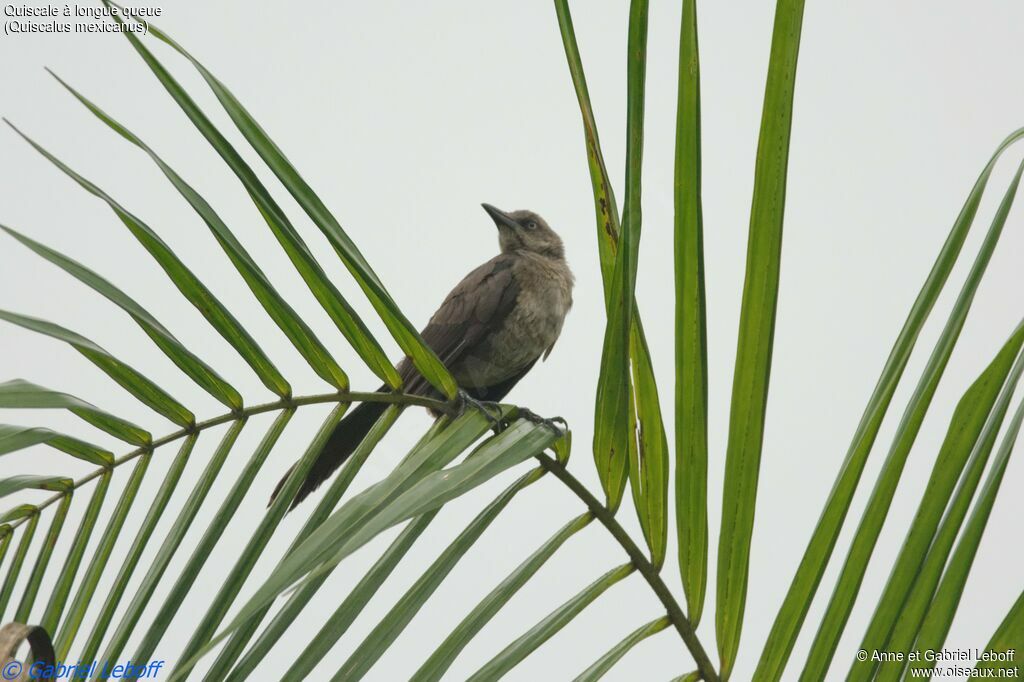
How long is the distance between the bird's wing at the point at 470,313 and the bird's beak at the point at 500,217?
2.68 ft

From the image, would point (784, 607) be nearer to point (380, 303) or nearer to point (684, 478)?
point (684, 478)

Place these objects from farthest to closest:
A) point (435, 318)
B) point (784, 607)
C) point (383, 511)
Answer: point (435, 318) → point (784, 607) → point (383, 511)

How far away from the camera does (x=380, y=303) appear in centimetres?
167

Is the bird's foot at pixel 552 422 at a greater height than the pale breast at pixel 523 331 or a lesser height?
lesser

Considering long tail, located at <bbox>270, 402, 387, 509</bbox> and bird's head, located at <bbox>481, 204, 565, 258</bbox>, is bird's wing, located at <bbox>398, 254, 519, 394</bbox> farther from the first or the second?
long tail, located at <bbox>270, 402, 387, 509</bbox>

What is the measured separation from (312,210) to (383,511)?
20.3 inches

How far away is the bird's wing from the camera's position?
457 cm

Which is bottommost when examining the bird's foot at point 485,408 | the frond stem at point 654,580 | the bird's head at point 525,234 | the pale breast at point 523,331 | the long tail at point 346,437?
the frond stem at point 654,580

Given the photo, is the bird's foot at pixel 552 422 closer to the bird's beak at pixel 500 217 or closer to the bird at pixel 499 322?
the bird at pixel 499 322

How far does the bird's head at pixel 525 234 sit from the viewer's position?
18.6ft

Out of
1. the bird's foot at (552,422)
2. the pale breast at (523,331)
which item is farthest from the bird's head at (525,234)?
the bird's foot at (552,422)

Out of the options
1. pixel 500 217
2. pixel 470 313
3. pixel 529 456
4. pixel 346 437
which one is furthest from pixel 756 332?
pixel 500 217

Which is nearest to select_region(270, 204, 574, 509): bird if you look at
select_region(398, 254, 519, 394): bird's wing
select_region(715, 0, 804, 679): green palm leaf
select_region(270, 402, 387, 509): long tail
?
select_region(398, 254, 519, 394): bird's wing

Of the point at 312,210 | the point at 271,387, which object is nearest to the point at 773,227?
the point at 312,210
